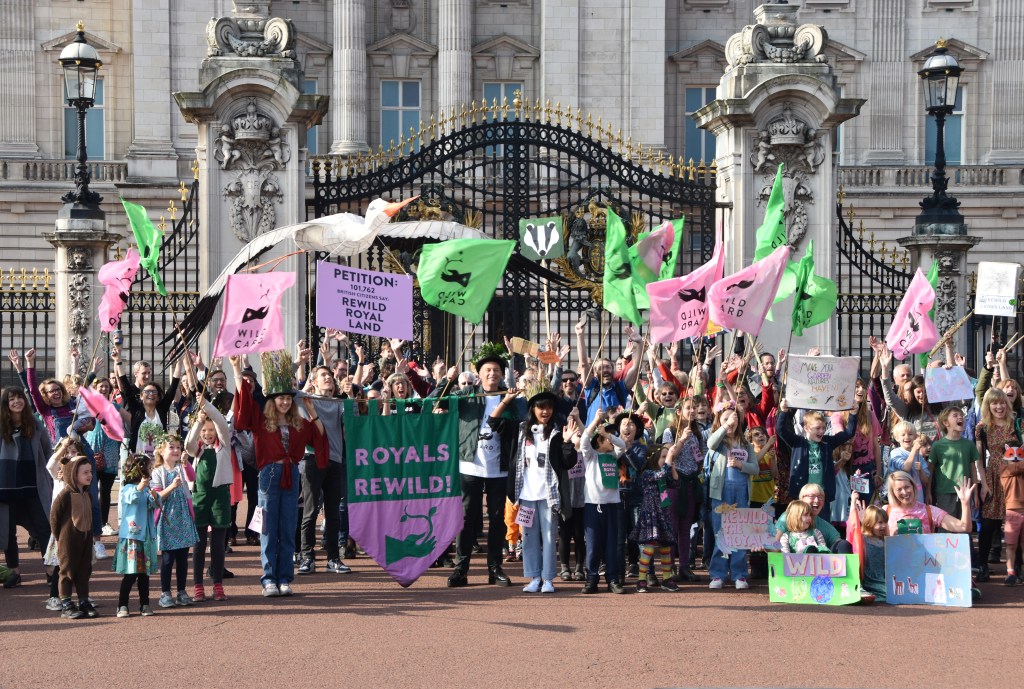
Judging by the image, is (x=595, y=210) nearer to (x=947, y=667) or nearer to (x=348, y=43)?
(x=947, y=667)

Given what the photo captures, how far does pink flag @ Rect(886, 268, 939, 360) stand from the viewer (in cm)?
1577

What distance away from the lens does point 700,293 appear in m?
14.2

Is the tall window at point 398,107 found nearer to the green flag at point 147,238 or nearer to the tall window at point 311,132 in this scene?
the tall window at point 311,132

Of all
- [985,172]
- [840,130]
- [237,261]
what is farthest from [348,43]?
[237,261]

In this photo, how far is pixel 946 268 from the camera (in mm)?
19375

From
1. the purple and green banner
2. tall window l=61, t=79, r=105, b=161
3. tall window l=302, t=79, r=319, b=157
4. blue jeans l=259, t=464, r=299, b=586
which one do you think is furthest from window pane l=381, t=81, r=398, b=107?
blue jeans l=259, t=464, r=299, b=586

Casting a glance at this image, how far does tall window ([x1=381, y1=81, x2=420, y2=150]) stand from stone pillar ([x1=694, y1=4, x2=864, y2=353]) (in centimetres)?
2331

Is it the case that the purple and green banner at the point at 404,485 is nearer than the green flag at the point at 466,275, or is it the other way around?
the purple and green banner at the point at 404,485

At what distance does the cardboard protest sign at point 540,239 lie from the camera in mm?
19125

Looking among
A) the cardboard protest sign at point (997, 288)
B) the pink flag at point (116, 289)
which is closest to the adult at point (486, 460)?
the pink flag at point (116, 289)

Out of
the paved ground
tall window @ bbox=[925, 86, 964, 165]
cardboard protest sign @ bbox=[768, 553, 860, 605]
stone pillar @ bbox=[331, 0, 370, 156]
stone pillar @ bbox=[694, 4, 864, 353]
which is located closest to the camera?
the paved ground

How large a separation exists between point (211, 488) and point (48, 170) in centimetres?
2945

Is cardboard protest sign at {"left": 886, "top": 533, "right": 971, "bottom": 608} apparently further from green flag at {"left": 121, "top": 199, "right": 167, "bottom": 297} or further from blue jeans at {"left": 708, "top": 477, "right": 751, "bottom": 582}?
green flag at {"left": 121, "top": 199, "right": 167, "bottom": 297}

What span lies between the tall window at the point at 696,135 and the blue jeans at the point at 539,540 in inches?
1159
